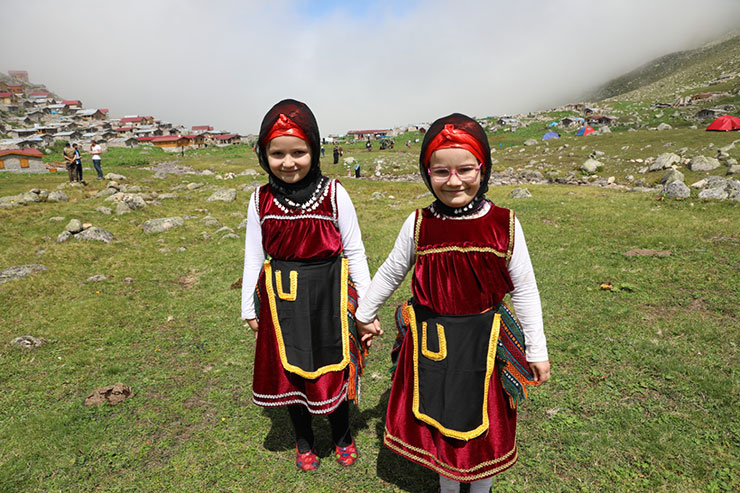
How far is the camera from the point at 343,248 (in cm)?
322

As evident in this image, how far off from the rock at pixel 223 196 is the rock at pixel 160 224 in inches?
169

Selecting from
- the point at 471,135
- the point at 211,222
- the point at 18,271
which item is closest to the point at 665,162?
the point at 211,222

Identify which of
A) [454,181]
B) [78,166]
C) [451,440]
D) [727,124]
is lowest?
[451,440]

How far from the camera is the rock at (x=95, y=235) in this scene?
35.5 feet

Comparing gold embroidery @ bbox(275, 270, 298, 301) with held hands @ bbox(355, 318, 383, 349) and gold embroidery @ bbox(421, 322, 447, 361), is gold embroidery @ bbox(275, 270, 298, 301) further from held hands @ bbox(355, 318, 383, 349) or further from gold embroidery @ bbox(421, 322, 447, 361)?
gold embroidery @ bbox(421, 322, 447, 361)

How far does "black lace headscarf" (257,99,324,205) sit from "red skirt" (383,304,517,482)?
1.43m

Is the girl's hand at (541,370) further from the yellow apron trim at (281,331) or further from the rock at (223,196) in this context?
the rock at (223,196)

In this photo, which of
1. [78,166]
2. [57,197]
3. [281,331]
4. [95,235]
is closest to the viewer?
[281,331]

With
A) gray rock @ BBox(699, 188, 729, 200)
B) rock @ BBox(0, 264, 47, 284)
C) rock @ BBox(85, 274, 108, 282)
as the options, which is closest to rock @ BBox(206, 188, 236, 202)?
rock @ BBox(0, 264, 47, 284)

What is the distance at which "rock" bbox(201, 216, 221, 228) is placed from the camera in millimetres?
13336

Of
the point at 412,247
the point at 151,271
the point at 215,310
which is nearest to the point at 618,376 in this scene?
the point at 412,247

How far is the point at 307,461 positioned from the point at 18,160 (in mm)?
36981

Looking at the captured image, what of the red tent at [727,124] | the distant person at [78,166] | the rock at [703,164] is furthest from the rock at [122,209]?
the red tent at [727,124]

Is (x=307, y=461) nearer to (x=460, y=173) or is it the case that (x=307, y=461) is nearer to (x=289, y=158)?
(x=289, y=158)
